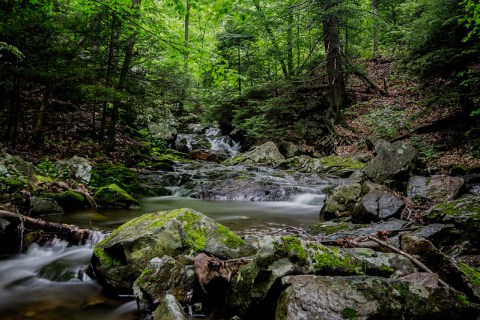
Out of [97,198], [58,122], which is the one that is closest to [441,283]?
[97,198]

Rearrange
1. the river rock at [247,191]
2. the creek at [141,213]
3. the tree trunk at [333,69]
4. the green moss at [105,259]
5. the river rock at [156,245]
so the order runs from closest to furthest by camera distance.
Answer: the creek at [141,213]
the river rock at [156,245]
the green moss at [105,259]
the river rock at [247,191]
the tree trunk at [333,69]

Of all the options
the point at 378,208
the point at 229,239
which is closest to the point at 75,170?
the point at 229,239

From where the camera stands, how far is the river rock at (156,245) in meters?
3.77

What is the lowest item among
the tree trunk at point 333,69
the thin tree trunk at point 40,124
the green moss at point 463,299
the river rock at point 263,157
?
the green moss at point 463,299

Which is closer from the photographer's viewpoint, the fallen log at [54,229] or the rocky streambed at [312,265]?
the rocky streambed at [312,265]

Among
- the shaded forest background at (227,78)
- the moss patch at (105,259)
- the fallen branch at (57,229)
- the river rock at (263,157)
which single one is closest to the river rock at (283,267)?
the moss patch at (105,259)

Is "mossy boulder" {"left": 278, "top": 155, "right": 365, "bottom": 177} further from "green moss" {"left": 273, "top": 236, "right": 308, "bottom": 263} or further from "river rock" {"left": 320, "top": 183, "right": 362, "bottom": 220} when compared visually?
"green moss" {"left": 273, "top": 236, "right": 308, "bottom": 263}

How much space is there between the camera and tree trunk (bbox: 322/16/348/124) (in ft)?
51.0

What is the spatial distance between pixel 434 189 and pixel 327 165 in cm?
633

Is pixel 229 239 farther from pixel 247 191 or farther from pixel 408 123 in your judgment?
pixel 408 123

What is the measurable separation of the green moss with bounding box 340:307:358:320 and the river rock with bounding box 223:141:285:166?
13.1 m

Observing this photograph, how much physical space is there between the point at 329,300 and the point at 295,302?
263 millimetres

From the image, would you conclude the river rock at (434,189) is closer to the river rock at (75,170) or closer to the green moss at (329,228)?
the green moss at (329,228)

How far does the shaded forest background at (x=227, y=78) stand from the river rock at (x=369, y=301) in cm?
400
